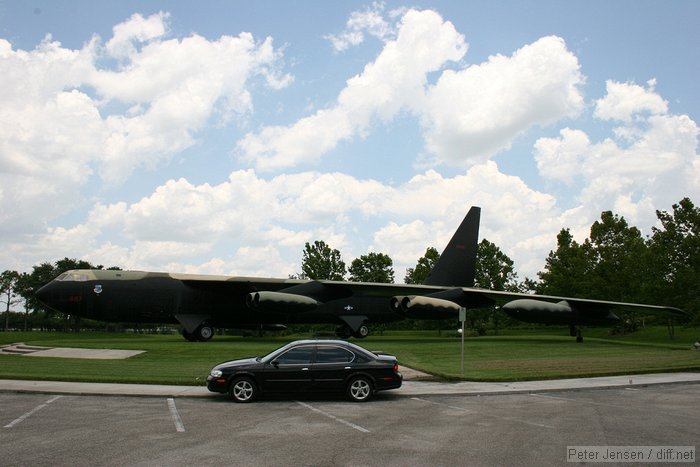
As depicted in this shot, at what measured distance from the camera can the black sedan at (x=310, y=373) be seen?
13.3 meters

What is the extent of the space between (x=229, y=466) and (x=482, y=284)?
176 ft

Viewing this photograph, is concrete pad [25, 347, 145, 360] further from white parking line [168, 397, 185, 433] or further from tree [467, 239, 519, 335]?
tree [467, 239, 519, 335]

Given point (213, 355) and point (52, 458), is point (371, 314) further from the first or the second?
point (52, 458)

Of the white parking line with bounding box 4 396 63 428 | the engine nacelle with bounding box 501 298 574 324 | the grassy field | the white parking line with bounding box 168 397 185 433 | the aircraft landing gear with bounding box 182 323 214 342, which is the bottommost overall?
the white parking line with bounding box 4 396 63 428

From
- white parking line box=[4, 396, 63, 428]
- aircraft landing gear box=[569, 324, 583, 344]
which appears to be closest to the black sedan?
white parking line box=[4, 396, 63, 428]

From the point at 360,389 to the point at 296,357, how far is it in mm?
1646

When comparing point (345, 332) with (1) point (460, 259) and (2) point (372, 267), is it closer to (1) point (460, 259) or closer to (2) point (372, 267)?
(1) point (460, 259)

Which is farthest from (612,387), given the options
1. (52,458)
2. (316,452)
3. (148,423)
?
(52,458)

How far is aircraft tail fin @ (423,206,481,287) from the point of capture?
39656 mm

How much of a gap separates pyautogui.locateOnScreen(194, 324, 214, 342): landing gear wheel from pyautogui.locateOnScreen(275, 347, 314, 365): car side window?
65.8ft

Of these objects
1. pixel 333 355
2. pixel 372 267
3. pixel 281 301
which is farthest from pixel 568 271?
pixel 333 355

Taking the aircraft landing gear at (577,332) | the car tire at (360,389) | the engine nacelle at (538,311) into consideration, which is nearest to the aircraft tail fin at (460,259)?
the engine nacelle at (538,311)

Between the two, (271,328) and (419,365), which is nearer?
(419,365)

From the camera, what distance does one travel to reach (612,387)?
16.2 metres
